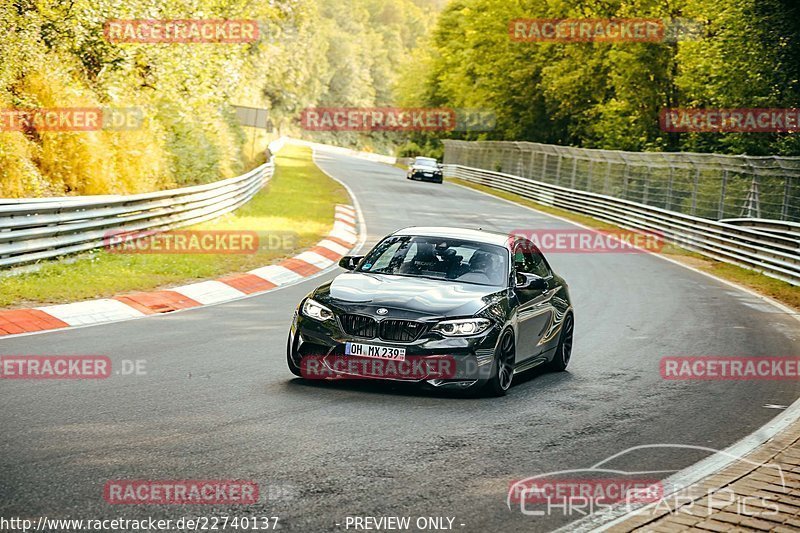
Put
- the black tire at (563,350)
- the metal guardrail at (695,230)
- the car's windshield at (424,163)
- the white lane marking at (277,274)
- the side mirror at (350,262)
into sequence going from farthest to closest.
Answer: the car's windshield at (424,163)
the metal guardrail at (695,230)
the white lane marking at (277,274)
the black tire at (563,350)
the side mirror at (350,262)

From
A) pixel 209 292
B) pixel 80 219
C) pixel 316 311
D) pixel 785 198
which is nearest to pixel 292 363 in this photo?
pixel 316 311

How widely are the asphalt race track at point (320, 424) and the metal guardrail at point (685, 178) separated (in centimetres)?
1254

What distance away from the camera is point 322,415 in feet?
26.3

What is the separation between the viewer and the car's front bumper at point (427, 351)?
29.0 feet

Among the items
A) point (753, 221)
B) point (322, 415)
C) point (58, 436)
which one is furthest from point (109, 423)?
point (753, 221)

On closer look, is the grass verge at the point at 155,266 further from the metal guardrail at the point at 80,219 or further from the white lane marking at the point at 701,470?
the white lane marking at the point at 701,470

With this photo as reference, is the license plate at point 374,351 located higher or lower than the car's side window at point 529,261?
lower

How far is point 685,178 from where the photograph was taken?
33000mm

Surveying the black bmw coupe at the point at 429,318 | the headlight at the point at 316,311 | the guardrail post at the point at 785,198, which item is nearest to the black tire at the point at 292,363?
the black bmw coupe at the point at 429,318

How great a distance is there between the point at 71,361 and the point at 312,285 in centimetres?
848

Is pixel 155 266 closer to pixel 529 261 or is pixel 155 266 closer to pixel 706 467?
pixel 529 261

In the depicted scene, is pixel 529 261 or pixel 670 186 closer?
pixel 529 261

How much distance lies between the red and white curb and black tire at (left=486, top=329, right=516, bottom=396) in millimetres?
5388

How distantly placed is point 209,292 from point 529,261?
6.48m
